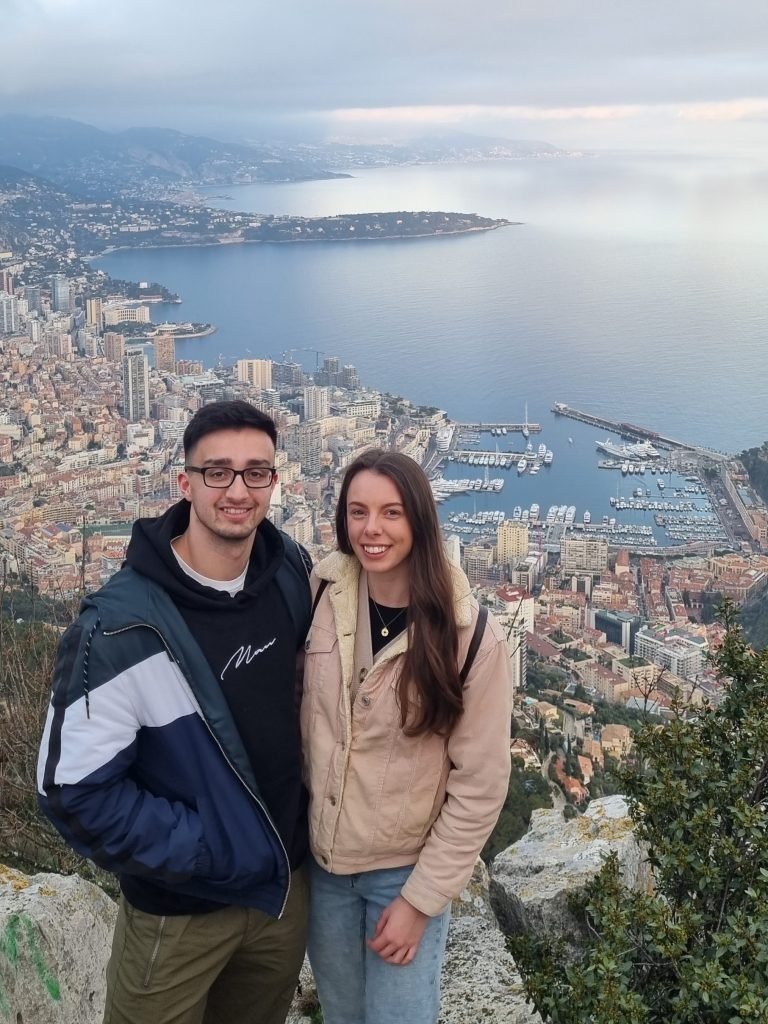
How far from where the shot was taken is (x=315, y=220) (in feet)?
180

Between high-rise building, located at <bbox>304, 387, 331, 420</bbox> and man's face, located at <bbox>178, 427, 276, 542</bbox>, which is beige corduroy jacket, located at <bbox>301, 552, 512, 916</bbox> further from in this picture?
high-rise building, located at <bbox>304, 387, 331, 420</bbox>

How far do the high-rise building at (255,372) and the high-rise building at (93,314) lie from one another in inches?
366

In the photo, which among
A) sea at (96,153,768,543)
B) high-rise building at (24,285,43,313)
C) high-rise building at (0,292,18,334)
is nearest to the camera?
sea at (96,153,768,543)

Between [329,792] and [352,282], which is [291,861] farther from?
[352,282]

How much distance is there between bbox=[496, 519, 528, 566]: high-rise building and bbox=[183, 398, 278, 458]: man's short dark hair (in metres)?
14.3

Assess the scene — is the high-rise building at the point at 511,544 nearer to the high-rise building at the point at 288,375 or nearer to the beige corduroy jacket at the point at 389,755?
the high-rise building at the point at 288,375

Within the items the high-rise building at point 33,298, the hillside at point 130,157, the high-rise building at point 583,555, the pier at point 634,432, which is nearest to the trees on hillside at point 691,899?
the high-rise building at point 583,555

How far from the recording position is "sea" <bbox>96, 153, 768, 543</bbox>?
1022 inches

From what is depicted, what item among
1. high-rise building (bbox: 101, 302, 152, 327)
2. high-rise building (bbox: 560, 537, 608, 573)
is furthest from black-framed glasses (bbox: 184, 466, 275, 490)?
high-rise building (bbox: 101, 302, 152, 327)

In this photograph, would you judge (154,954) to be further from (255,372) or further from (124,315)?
(124,315)

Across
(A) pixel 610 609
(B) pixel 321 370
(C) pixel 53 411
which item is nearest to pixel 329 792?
(A) pixel 610 609

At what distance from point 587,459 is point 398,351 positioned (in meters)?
11.1

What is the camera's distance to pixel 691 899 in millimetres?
1175

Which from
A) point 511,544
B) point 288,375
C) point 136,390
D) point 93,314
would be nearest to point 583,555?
point 511,544
